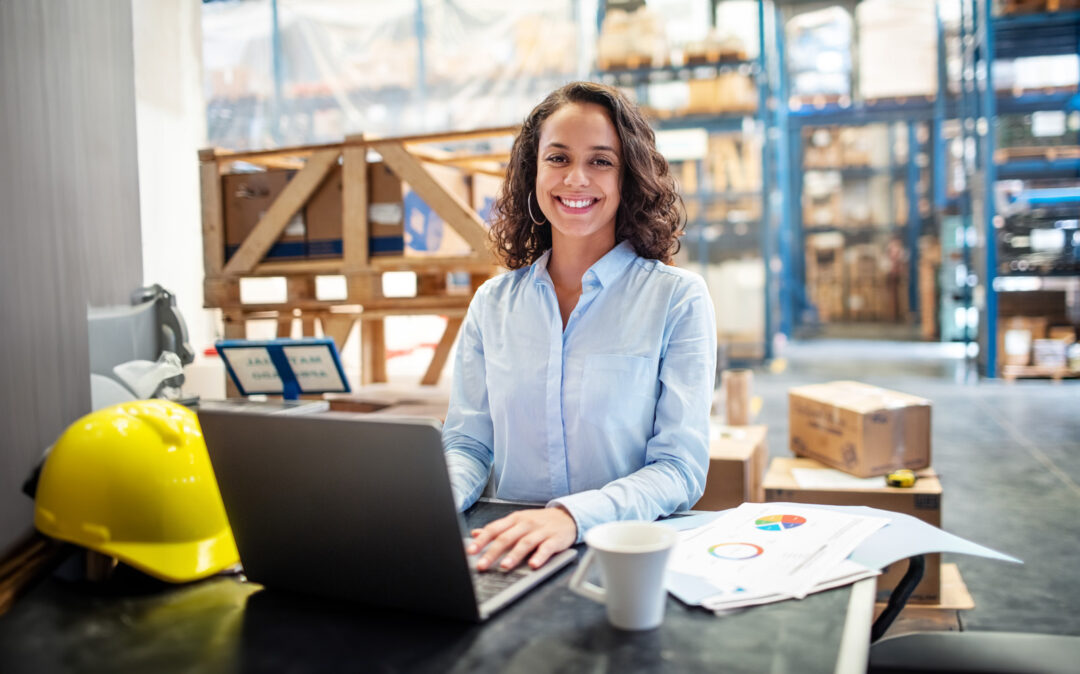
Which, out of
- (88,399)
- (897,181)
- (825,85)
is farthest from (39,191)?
(897,181)

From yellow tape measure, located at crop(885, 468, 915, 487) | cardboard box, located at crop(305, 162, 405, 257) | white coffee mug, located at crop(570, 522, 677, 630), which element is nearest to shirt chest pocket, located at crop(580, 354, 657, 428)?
white coffee mug, located at crop(570, 522, 677, 630)

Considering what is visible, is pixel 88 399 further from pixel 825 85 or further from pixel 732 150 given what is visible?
pixel 825 85

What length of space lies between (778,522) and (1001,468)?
421 centimetres

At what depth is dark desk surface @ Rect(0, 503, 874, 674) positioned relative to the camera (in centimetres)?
84

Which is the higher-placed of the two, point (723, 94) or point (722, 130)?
point (723, 94)

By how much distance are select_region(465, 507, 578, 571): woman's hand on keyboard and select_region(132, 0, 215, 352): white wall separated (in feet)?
17.6

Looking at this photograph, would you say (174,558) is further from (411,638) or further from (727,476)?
(727,476)

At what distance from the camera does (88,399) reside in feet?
6.31

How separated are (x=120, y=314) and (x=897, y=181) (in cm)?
1401

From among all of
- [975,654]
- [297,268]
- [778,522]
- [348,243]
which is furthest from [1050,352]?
[778,522]

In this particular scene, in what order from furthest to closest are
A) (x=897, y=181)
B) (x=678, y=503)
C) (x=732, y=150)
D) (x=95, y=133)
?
(x=897, y=181), (x=732, y=150), (x=95, y=133), (x=678, y=503)

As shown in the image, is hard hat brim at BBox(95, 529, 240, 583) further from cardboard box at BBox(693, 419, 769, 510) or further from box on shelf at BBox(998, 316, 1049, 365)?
box on shelf at BBox(998, 316, 1049, 365)

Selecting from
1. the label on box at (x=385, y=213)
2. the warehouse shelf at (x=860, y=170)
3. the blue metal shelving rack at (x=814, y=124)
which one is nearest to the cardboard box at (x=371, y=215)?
the label on box at (x=385, y=213)

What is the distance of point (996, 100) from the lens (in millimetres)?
9148
